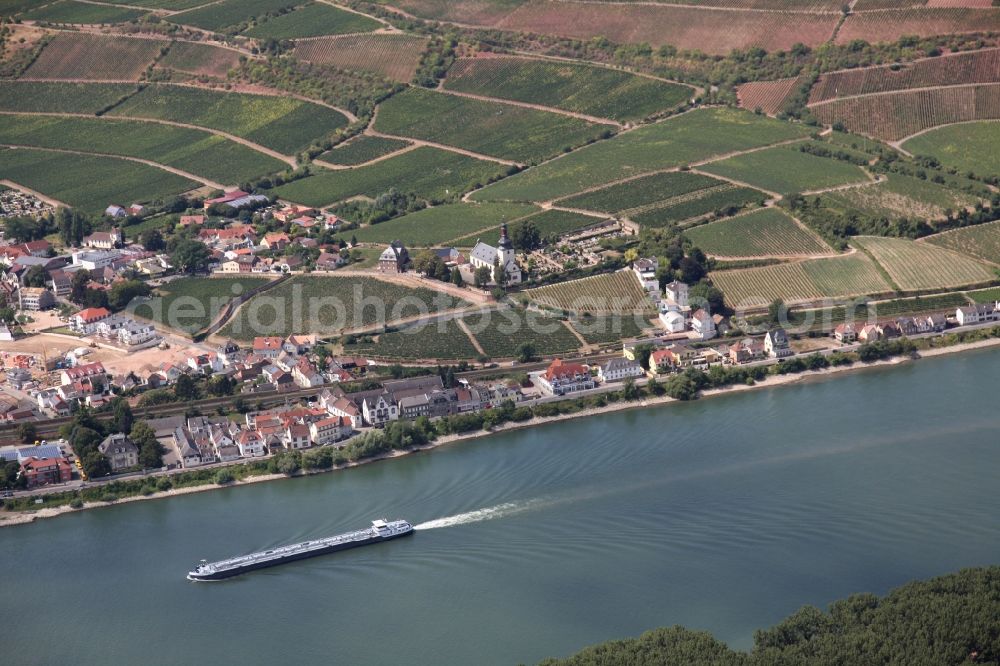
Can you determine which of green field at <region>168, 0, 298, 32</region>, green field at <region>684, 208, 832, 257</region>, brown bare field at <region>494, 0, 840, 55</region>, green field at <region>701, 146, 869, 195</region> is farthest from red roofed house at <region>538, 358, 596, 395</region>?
green field at <region>168, 0, 298, 32</region>

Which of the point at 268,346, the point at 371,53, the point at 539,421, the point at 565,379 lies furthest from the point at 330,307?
the point at 371,53

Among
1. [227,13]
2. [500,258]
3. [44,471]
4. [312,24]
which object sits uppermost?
[227,13]

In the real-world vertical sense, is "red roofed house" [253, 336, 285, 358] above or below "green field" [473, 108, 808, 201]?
below

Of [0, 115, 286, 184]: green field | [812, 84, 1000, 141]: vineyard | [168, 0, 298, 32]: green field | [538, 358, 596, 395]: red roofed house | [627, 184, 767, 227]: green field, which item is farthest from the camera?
[168, 0, 298, 32]: green field

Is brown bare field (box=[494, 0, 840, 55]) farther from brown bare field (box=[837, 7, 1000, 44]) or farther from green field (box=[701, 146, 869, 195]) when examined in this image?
green field (box=[701, 146, 869, 195])

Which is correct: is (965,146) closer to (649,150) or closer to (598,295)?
(649,150)

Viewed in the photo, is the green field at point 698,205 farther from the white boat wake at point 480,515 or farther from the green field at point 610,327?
the white boat wake at point 480,515

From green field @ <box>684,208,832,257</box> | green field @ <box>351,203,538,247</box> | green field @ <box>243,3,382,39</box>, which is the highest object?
green field @ <box>243,3,382,39</box>
